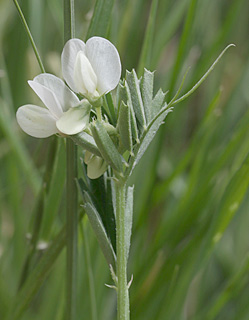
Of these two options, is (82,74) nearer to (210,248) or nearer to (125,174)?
(125,174)

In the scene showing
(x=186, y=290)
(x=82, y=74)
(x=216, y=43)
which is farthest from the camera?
(x=216, y=43)

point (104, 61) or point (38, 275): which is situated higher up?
point (104, 61)

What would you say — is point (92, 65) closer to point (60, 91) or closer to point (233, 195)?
point (60, 91)

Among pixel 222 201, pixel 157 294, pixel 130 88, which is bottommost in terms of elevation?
pixel 157 294

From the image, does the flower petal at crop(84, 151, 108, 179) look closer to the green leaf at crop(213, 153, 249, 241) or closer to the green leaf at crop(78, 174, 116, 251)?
the green leaf at crop(78, 174, 116, 251)

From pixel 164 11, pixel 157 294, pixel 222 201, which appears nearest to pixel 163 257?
pixel 157 294

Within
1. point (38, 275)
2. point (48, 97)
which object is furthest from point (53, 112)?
point (38, 275)

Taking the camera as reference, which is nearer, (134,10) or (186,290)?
(186,290)
